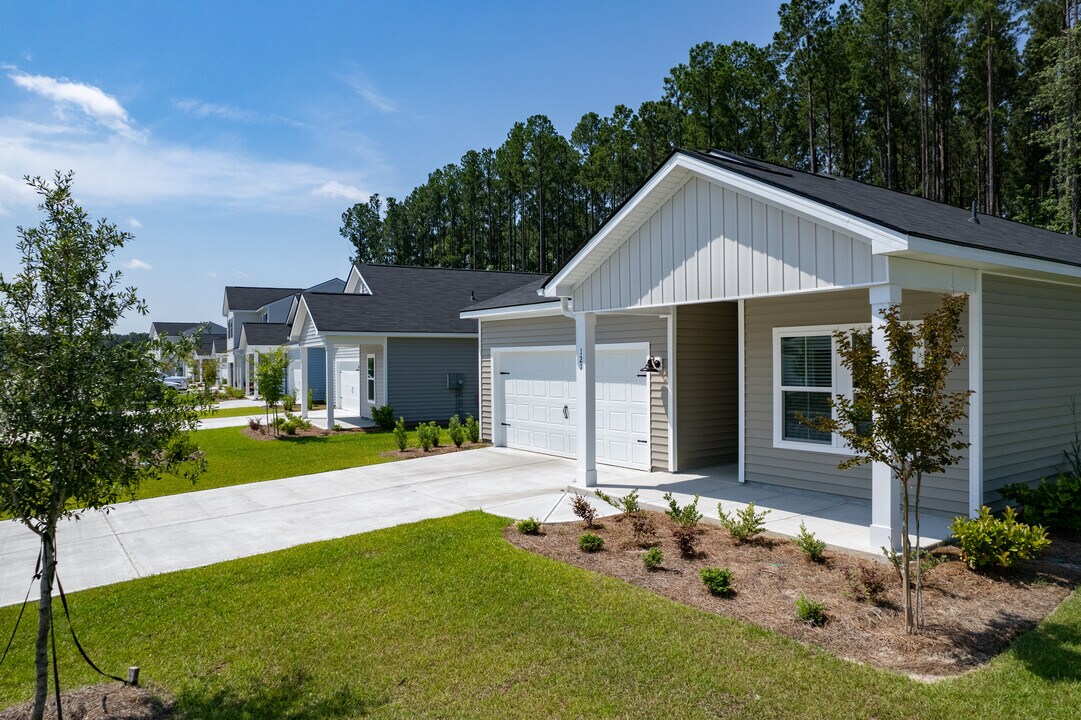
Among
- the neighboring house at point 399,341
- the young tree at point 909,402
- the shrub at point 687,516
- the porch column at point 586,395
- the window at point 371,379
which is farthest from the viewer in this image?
the window at point 371,379

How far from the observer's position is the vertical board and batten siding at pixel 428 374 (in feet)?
67.2

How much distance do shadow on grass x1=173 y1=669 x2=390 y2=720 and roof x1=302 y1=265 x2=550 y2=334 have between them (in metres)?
14.1

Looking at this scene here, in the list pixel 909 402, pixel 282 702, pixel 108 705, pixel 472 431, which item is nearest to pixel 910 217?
pixel 909 402

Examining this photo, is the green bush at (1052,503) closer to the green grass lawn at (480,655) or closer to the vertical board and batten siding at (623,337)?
the green grass lawn at (480,655)

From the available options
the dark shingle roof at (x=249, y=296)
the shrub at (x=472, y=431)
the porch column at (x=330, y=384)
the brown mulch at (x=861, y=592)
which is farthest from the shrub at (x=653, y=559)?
the dark shingle roof at (x=249, y=296)

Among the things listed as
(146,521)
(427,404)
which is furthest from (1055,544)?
(427,404)

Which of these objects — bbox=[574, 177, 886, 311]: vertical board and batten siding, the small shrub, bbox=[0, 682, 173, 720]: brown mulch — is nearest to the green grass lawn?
bbox=[0, 682, 173, 720]: brown mulch

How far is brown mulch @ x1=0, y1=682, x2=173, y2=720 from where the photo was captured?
410 cm

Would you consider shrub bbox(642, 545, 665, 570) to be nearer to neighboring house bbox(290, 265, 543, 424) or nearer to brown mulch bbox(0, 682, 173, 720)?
brown mulch bbox(0, 682, 173, 720)

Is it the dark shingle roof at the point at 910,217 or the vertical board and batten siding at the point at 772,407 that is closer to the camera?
the dark shingle roof at the point at 910,217

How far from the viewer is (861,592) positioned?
5.61m

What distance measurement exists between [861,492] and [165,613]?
26.9ft

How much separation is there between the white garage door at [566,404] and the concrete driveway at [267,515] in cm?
99

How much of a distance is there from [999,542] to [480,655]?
485 cm
